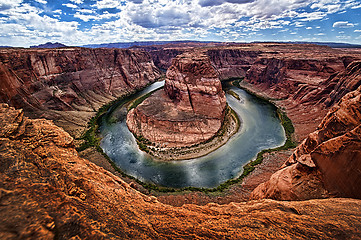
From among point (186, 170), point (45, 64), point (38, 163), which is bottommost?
point (186, 170)

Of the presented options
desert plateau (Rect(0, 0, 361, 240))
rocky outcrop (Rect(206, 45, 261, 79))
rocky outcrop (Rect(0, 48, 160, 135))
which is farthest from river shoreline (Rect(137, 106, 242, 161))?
rocky outcrop (Rect(206, 45, 261, 79))

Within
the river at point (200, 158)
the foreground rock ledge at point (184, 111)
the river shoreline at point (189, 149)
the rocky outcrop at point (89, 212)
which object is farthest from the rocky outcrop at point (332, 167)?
the foreground rock ledge at point (184, 111)

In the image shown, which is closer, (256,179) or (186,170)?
(256,179)

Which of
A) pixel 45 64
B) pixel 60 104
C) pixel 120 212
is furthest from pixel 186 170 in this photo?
pixel 45 64

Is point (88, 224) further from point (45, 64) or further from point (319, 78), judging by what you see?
point (319, 78)

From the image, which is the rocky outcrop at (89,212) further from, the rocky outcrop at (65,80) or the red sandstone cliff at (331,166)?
the rocky outcrop at (65,80)

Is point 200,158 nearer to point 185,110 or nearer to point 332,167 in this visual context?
point 185,110

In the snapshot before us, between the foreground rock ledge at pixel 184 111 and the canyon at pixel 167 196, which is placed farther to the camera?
→ the foreground rock ledge at pixel 184 111
